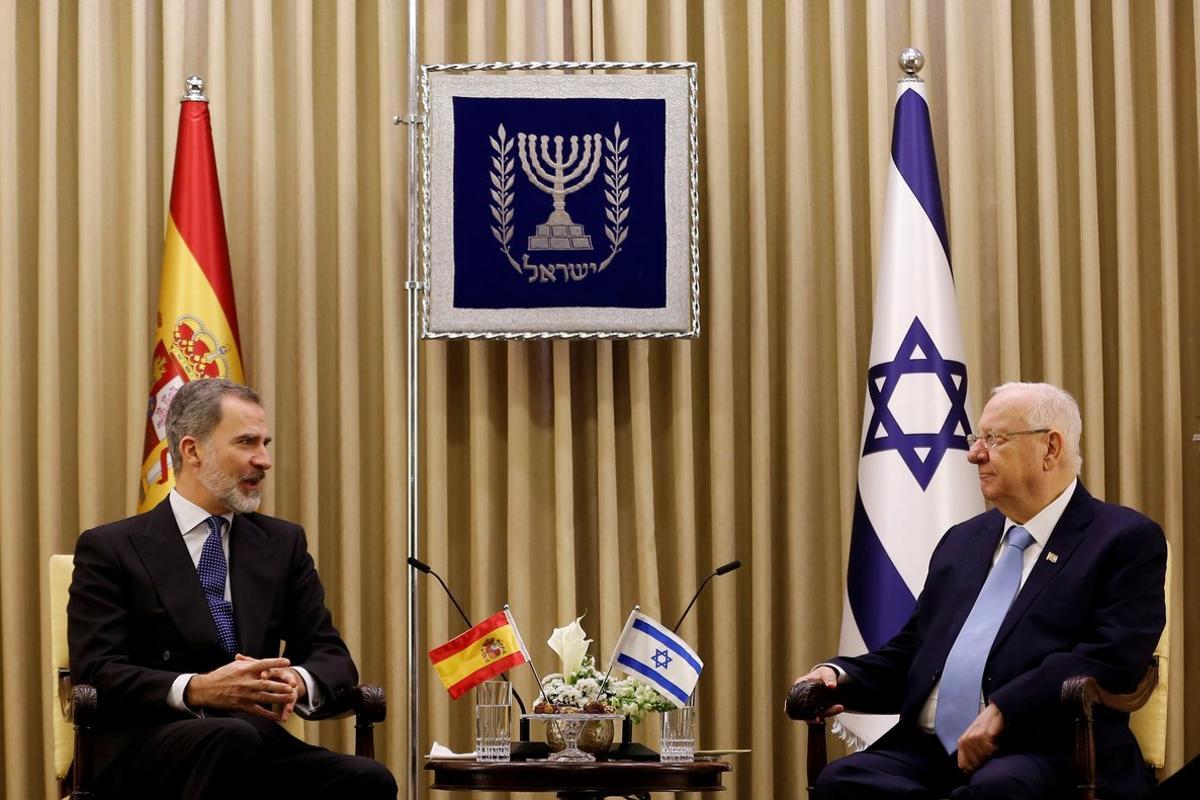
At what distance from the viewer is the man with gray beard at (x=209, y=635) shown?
380 centimetres

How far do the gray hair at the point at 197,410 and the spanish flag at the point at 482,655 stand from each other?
0.87 m

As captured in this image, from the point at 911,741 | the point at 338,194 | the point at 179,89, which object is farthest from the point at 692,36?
the point at 911,741

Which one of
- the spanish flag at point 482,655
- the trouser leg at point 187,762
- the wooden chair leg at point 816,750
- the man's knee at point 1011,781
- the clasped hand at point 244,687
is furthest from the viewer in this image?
the spanish flag at point 482,655

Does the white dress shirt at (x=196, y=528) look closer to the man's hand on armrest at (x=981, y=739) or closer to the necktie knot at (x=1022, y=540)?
the man's hand on armrest at (x=981, y=739)

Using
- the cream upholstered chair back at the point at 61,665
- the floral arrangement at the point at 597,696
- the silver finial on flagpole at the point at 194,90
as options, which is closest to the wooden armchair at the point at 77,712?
the cream upholstered chair back at the point at 61,665

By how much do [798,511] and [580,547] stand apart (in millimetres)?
771

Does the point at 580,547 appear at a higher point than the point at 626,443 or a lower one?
lower

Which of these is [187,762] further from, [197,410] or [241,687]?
[197,410]

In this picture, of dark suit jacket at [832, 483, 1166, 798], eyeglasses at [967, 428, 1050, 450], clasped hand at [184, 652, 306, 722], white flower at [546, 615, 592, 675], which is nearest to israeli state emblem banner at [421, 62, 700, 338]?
white flower at [546, 615, 592, 675]

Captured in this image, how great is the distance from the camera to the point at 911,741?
4.10 m

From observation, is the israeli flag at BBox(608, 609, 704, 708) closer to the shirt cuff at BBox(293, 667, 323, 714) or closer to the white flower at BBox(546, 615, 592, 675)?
the white flower at BBox(546, 615, 592, 675)

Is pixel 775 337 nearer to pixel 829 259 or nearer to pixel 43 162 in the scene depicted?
pixel 829 259

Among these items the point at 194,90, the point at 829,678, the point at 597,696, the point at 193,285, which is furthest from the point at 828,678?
the point at 194,90

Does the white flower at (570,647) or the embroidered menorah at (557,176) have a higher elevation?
the embroidered menorah at (557,176)
